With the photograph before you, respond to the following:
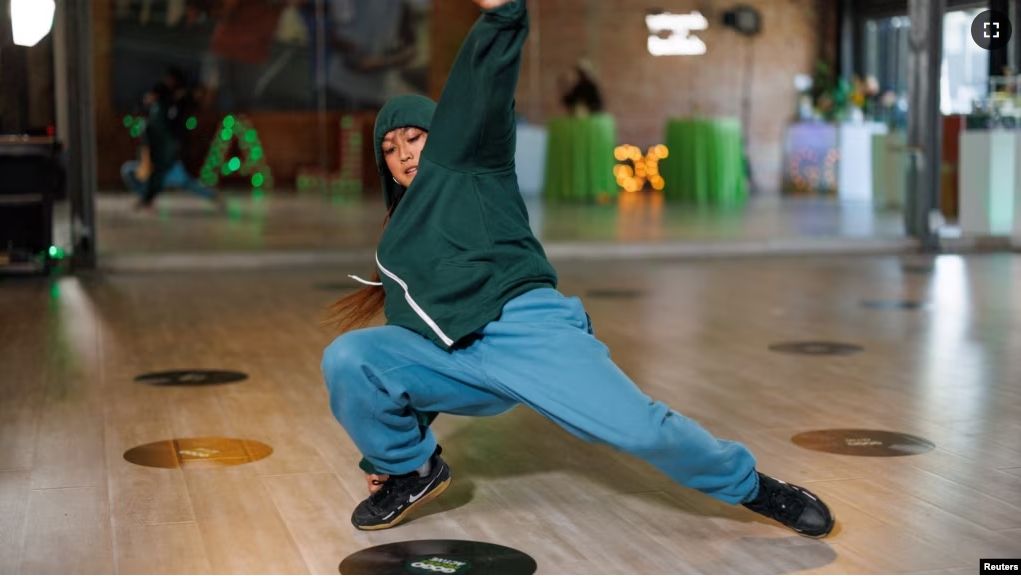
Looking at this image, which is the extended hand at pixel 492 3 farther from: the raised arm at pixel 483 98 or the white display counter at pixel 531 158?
the white display counter at pixel 531 158

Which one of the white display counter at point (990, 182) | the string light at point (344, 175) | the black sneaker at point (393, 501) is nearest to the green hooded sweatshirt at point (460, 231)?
the black sneaker at point (393, 501)

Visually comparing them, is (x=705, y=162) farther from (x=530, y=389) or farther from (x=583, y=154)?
(x=530, y=389)

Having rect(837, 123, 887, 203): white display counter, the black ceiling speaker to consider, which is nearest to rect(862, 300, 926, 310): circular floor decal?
rect(837, 123, 887, 203): white display counter

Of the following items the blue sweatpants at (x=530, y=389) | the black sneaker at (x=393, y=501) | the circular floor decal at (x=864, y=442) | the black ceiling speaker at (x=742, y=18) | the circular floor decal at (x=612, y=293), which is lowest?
the circular floor decal at (x=864, y=442)

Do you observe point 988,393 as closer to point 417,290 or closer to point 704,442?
point 704,442

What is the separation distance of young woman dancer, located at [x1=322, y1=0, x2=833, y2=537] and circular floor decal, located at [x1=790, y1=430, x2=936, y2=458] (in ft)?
2.71

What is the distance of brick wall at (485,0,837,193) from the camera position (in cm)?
1089

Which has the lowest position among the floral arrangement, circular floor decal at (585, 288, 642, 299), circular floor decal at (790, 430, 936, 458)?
circular floor decal at (790, 430, 936, 458)

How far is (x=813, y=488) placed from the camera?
10.5ft

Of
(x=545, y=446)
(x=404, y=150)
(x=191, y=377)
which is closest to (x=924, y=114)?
(x=191, y=377)

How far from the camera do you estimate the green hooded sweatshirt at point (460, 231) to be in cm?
257

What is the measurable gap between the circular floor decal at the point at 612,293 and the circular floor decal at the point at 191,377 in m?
2.64

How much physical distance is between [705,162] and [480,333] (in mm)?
9561

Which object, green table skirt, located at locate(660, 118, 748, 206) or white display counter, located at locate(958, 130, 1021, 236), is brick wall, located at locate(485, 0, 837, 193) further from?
white display counter, located at locate(958, 130, 1021, 236)
